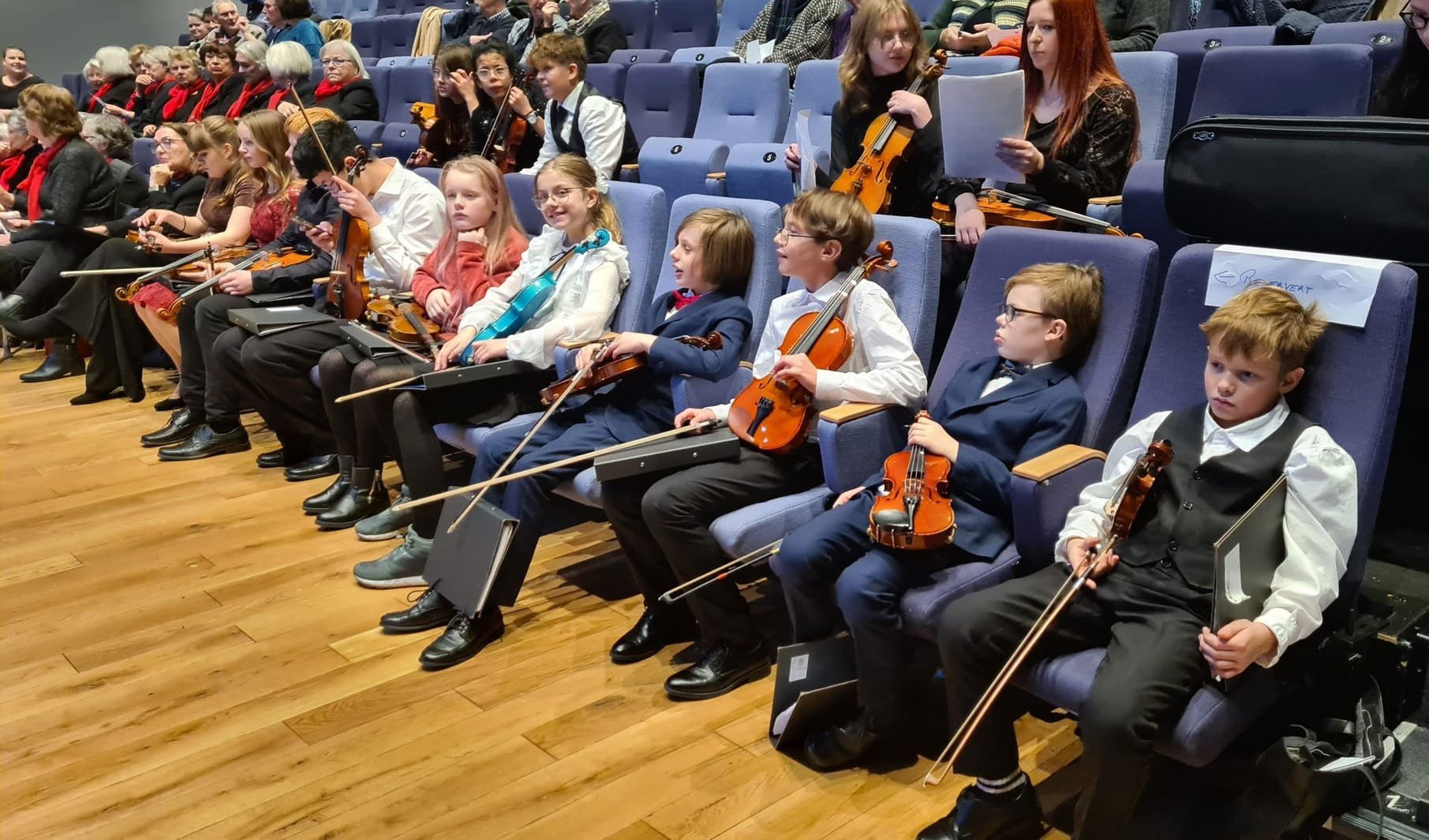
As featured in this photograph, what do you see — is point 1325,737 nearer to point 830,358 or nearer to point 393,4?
point 830,358

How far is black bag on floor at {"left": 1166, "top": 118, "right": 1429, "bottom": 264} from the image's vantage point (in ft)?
6.12

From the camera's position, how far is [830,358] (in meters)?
2.40

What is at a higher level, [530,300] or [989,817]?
[530,300]

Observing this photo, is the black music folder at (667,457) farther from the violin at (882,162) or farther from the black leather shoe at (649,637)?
the violin at (882,162)

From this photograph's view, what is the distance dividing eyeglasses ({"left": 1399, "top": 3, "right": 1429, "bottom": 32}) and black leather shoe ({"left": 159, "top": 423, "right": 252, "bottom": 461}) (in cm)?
360

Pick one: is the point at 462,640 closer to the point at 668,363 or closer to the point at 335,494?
the point at 668,363

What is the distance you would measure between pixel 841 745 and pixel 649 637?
628 millimetres

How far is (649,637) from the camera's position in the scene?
8.50 ft

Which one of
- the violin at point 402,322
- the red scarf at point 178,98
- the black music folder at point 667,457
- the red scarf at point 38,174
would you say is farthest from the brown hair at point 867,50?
the red scarf at point 178,98

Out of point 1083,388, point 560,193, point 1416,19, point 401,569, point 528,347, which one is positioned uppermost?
point 1416,19

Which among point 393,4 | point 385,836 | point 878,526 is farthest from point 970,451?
point 393,4

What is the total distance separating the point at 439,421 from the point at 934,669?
59.5 inches

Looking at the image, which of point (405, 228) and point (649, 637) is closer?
point (649, 637)

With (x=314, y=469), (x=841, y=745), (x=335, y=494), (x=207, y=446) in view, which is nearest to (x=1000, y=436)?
(x=841, y=745)
